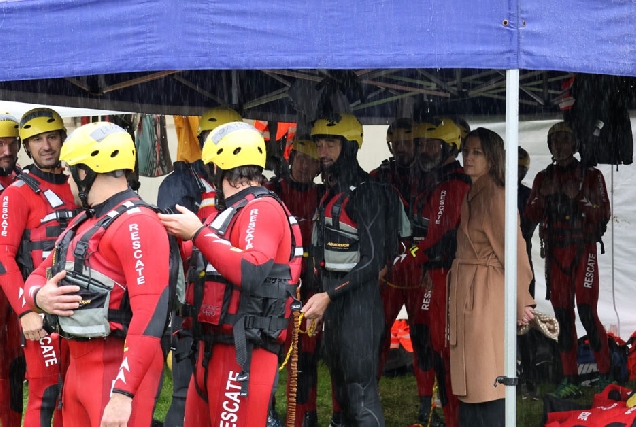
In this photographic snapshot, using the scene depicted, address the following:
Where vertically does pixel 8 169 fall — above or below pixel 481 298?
above

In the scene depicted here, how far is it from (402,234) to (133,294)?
2.51 m

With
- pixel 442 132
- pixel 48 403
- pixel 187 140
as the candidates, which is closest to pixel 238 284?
pixel 48 403

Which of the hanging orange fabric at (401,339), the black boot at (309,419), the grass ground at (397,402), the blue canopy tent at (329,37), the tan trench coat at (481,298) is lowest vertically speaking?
the grass ground at (397,402)

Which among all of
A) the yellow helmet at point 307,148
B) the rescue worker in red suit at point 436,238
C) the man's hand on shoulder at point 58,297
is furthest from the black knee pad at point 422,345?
the man's hand on shoulder at point 58,297

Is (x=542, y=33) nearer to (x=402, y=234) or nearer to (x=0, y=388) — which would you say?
(x=402, y=234)

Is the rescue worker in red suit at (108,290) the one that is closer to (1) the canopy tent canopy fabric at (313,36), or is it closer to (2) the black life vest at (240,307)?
(2) the black life vest at (240,307)

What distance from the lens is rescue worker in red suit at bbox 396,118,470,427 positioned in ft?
18.4

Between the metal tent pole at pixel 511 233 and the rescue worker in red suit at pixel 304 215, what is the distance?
2.34m

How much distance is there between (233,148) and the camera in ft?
13.9

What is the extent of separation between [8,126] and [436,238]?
9.16 feet

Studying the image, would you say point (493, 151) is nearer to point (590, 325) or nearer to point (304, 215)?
point (304, 215)

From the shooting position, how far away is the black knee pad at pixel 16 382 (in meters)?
5.76

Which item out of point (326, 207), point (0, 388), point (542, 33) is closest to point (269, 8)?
point (542, 33)

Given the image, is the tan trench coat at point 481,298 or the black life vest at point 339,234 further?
the black life vest at point 339,234
